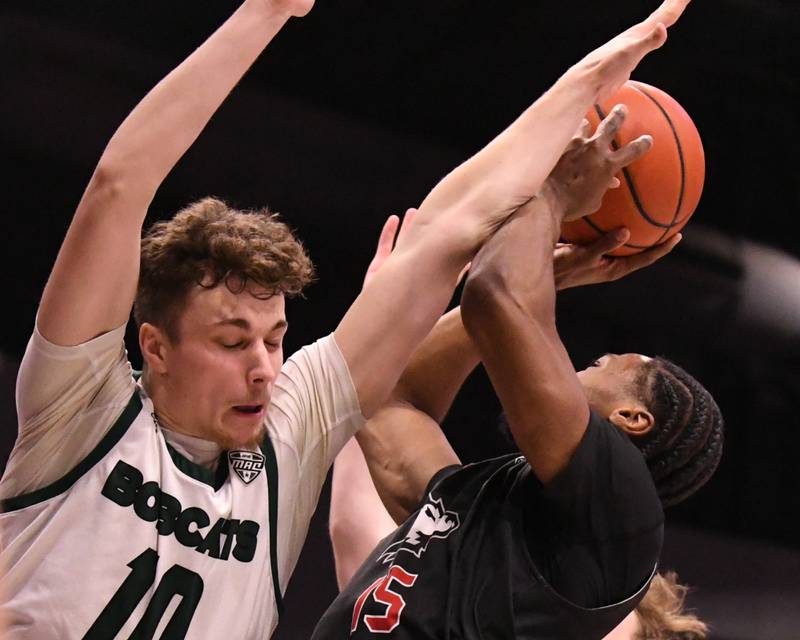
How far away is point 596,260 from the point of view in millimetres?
2309

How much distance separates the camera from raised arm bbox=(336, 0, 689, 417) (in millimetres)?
1925

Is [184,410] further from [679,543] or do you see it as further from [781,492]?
[781,492]

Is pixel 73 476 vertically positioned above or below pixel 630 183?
below

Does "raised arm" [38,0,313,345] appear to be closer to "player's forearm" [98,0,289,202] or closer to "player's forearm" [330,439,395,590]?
"player's forearm" [98,0,289,202]

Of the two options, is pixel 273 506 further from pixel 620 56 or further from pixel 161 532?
pixel 620 56

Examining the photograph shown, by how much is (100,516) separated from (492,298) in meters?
0.73

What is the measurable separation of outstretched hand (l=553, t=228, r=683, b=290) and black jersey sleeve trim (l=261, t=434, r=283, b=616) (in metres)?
0.76

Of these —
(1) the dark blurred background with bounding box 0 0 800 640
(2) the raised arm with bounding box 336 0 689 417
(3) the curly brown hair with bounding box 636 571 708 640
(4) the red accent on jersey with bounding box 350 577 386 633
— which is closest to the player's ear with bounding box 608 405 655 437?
(2) the raised arm with bounding box 336 0 689 417

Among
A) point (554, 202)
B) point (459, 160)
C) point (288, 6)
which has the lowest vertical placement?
point (554, 202)

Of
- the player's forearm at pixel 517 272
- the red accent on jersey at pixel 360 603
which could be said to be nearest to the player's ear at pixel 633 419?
the player's forearm at pixel 517 272

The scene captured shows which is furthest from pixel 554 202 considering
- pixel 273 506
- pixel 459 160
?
pixel 459 160

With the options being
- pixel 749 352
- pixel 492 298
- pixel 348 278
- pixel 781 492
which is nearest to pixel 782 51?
pixel 749 352

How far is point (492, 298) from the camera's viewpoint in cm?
192

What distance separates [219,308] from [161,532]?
1.21 feet
